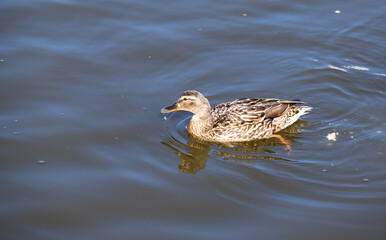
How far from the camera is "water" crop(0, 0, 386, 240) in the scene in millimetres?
7105

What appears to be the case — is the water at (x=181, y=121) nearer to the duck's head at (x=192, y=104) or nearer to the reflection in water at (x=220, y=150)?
the reflection in water at (x=220, y=150)

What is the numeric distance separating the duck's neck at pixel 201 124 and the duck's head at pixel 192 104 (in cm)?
3

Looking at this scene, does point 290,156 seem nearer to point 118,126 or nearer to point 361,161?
point 361,161

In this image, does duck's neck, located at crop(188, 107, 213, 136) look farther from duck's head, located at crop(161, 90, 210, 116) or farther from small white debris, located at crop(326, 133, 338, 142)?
small white debris, located at crop(326, 133, 338, 142)

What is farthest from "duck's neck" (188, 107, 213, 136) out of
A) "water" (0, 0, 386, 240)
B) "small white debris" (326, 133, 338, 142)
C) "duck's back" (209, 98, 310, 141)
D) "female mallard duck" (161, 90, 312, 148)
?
"small white debris" (326, 133, 338, 142)

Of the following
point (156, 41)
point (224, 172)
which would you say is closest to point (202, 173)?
point (224, 172)

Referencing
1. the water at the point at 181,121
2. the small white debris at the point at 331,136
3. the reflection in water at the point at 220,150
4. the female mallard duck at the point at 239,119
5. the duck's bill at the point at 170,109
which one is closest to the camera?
the water at the point at 181,121

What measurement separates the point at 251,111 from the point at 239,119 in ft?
0.88

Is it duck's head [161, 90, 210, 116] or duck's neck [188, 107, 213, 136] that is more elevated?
duck's head [161, 90, 210, 116]

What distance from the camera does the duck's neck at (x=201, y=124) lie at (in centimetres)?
934

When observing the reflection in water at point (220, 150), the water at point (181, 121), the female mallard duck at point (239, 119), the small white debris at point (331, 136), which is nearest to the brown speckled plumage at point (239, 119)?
the female mallard duck at point (239, 119)

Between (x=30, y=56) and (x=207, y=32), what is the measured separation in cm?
394

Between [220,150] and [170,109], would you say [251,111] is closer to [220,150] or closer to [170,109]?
[220,150]

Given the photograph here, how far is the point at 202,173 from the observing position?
8.13m
